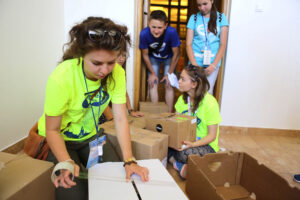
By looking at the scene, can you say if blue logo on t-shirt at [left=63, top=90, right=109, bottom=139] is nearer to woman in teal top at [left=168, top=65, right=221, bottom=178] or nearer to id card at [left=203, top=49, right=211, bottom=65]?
woman in teal top at [left=168, top=65, right=221, bottom=178]

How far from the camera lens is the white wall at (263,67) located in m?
2.36

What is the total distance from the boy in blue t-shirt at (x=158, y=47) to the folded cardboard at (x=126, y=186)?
1.67 m

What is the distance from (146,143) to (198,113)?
0.53 m

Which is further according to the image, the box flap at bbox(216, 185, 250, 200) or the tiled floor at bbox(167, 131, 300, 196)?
the tiled floor at bbox(167, 131, 300, 196)

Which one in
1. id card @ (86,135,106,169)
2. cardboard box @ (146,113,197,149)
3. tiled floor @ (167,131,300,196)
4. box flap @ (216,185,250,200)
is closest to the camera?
id card @ (86,135,106,169)

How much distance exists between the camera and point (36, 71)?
1.97 meters

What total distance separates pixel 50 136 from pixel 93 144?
0.63ft

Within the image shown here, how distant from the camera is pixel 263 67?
8.16ft

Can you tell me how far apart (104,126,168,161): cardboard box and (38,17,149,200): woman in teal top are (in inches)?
10.1

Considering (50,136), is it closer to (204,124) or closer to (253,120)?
(204,124)

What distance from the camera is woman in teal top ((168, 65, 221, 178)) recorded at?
62.6 inches

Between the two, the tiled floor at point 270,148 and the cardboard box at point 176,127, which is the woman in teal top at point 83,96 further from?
the tiled floor at point 270,148

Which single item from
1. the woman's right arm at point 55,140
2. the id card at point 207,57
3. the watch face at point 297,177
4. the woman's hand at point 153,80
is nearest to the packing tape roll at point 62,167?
the woman's right arm at point 55,140

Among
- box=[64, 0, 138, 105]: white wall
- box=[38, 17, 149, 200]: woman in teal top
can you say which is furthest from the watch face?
box=[64, 0, 138, 105]: white wall
